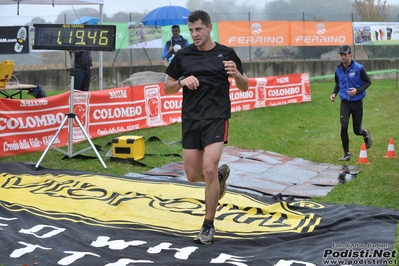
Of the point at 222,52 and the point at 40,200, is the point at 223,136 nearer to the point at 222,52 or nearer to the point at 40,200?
the point at 222,52

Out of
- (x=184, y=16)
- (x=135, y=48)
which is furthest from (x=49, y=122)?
(x=135, y=48)

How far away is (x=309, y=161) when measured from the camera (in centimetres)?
1205

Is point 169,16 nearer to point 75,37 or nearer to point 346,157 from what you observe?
point 75,37

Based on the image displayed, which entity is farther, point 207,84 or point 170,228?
point 170,228

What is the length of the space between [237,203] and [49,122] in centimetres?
604

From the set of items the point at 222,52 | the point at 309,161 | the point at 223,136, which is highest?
the point at 222,52

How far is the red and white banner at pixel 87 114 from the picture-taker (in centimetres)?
1226

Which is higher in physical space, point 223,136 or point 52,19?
point 52,19

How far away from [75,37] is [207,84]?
4916mm

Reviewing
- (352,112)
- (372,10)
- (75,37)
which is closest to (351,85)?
(352,112)

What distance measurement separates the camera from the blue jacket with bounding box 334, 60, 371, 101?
11.5m

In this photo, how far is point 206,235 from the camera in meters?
6.57

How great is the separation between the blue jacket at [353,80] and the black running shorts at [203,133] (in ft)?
17.8

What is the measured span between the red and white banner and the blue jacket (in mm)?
5000
